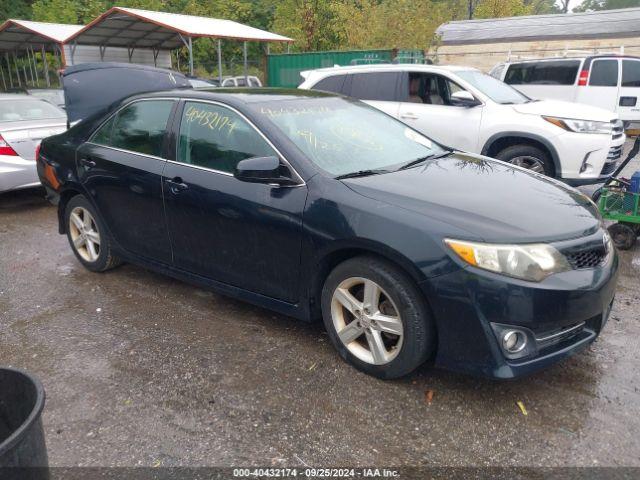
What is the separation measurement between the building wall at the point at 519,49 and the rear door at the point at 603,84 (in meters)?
6.19

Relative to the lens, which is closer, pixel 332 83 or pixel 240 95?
pixel 240 95

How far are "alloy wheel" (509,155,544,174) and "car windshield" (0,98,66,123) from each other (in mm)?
6514

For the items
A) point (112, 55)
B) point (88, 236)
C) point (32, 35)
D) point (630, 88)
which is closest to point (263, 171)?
point (88, 236)

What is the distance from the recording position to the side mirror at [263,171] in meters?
3.22

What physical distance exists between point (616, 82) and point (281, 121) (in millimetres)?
11448

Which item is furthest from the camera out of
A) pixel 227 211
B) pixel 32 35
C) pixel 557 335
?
pixel 32 35

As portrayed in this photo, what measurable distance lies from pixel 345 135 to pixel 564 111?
14.5 feet

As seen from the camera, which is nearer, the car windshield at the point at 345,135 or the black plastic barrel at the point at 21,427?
the black plastic barrel at the point at 21,427

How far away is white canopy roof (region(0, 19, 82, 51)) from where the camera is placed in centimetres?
1783

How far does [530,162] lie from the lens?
7.01m

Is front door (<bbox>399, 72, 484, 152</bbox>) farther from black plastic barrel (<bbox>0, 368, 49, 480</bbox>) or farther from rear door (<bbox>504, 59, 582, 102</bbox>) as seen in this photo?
black plastic barrel (<bbox>0, 368, 49, 480</bbox>)

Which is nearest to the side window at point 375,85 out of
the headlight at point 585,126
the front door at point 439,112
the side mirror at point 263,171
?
the front door at point 439,112

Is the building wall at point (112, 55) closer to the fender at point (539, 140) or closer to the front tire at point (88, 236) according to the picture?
the front tire at point (88, 236)

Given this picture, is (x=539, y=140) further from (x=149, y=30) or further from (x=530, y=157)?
(x=149, y=30)
